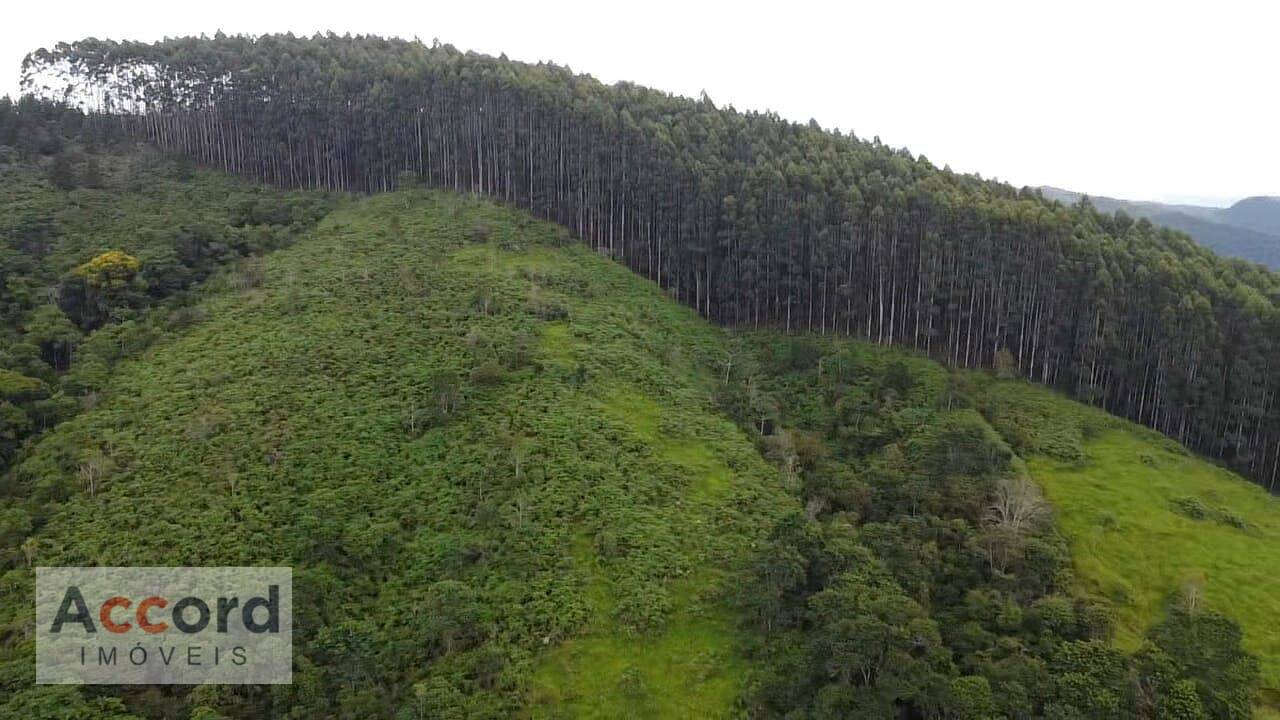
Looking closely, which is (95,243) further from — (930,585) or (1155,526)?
(1155,526)

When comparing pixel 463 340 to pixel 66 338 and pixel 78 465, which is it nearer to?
pixel 78 465

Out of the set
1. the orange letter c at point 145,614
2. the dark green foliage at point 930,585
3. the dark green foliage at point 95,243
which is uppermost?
the dark green foliage at point 95,243

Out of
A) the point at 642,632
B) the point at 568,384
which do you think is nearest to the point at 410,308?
the point at 568,384

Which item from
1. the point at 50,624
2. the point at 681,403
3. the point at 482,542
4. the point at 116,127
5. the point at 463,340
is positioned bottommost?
the point at 50,624

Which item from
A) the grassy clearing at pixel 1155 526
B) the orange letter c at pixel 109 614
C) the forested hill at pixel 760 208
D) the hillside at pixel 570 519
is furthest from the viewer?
the forested hill at pixel 760 208

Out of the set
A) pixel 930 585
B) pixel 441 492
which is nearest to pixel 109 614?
pixel 441 492

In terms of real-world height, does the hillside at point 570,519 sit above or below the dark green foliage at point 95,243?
below

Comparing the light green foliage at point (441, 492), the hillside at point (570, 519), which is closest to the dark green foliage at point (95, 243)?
the hillside at point (570, 519)

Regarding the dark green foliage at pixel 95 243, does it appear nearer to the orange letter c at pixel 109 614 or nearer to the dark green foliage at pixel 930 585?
the orange letter c at pixel 109 614
